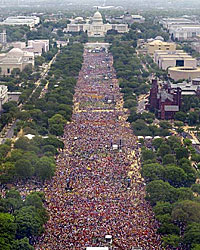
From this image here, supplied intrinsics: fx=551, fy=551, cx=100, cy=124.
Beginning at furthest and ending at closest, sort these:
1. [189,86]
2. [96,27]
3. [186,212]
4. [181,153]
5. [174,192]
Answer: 1. [96,27]
2. [189,86]
3. [181,153]
4. [174,192]
5. [186,212]

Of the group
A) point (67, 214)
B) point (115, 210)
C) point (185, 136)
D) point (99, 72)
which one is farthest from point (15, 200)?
point (99, 72)

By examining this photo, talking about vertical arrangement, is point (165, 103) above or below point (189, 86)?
above

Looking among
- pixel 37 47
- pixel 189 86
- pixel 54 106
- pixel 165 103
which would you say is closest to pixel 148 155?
pixel 165 103

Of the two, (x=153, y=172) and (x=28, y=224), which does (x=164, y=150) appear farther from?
(x=28, y=224)

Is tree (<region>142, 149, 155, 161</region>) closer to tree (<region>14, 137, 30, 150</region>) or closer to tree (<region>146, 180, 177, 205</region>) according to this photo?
tree (<region>146, 180, 177, 205</region>)

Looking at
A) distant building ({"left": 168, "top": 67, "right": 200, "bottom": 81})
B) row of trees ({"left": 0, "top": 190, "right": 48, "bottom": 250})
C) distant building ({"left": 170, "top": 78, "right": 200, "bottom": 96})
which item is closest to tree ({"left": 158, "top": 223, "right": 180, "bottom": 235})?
row of trees ({"left": 0, "top": 190, "right": 48, "bottom": 250})

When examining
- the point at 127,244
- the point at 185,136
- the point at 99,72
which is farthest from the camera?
the point at 99,72

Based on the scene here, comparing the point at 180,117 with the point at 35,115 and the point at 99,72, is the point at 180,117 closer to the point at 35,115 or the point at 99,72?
the point at 35,115

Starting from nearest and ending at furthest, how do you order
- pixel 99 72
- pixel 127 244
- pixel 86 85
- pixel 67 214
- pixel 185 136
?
1. pixel 127 244
2. pixel 67 214
3. pixel 185 136
4. pixel 86 85
5. pixel 99 72
